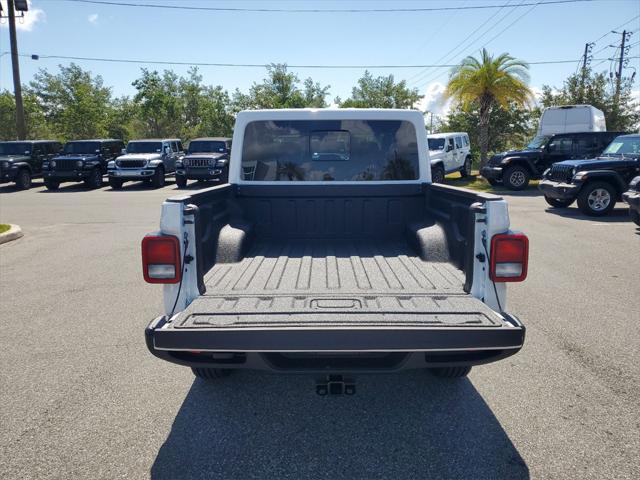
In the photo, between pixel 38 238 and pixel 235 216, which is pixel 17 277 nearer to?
pixel 38 238

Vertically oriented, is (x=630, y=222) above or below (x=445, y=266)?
below

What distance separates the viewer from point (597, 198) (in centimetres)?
1210

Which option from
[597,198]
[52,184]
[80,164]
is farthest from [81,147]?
[597,198]

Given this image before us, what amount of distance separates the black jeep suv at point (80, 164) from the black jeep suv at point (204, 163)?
3.78m

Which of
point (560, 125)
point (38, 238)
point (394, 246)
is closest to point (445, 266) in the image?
point (394, 246)

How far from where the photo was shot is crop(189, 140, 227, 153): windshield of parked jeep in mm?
21344

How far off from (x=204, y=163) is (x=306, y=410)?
59.1 feet

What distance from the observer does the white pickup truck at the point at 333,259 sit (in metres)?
2.51

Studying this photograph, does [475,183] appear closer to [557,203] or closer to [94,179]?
[557,203]

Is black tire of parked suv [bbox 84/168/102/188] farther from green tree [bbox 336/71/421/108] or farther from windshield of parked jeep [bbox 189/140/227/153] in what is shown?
green tree [bbox 336/71/421/108]

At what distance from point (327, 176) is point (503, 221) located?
2018mm

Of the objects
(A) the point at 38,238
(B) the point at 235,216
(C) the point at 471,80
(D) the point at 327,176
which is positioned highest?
(C) the point at 471,80

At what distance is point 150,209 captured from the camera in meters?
14.3

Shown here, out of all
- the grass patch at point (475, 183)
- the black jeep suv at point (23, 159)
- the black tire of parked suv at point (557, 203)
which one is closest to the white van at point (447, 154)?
the grass patch at point (475, 183)
